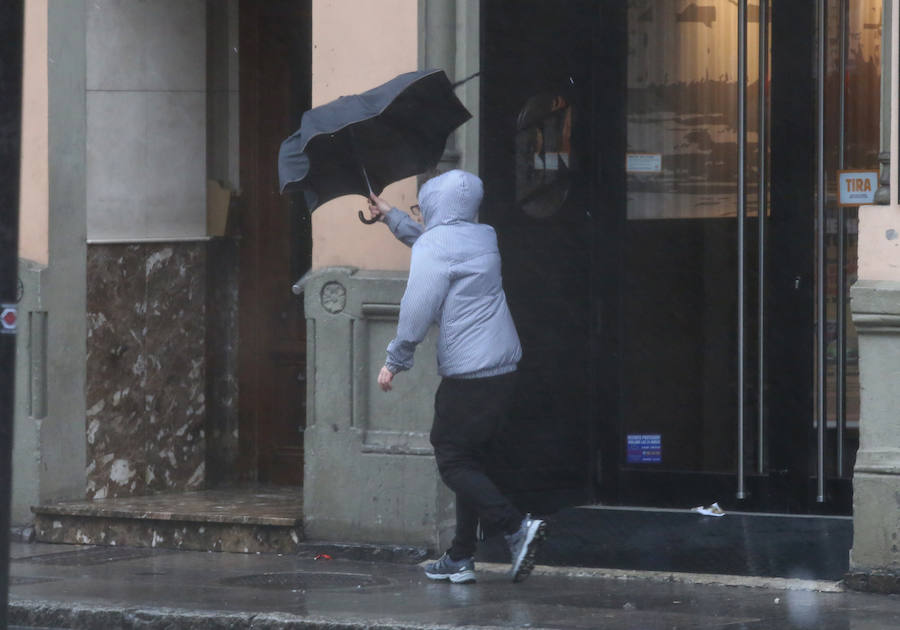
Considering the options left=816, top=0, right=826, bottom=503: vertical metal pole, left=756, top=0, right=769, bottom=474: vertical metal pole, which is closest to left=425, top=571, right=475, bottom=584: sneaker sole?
left=756, top=0, right=769, bottom=474: vertical metal pole

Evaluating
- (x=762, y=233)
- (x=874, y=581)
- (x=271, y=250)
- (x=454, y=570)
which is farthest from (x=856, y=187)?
(x=271, y=250)

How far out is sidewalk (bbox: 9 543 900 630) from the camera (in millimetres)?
7133

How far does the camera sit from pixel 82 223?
32.1ft

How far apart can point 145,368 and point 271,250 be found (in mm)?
1158

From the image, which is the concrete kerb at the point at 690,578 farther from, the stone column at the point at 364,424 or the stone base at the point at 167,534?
the stone base at the point at 167,534

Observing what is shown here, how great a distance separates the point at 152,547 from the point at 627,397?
9.07 ft

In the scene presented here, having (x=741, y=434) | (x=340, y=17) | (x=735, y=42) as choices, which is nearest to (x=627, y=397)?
(x=741, y=434)

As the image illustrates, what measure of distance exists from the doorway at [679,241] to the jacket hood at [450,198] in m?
1.03

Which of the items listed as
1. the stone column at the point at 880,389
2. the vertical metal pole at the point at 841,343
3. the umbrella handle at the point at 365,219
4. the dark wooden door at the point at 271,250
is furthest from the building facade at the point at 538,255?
the stone column at the point at 880,389

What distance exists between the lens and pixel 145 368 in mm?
10219

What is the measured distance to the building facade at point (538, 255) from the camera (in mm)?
8906

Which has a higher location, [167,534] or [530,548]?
[530,548]

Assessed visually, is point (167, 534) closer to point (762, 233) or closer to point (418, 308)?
point (418, 308)

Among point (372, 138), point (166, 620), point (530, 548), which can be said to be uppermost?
point (372, 138)
